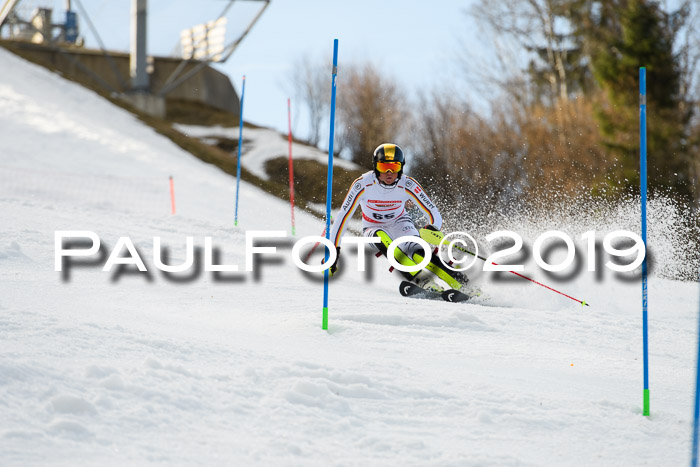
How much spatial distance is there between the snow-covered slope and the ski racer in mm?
435

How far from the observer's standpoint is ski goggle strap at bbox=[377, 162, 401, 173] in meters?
7.66

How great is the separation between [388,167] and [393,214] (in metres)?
0.64

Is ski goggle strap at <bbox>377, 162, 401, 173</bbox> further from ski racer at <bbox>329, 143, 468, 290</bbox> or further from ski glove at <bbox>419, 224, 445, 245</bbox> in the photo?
ski glove at <bbox>419, 224, 445, 245</bbox>

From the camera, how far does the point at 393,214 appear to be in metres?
8.09

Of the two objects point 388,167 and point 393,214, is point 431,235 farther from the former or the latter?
point 388,167

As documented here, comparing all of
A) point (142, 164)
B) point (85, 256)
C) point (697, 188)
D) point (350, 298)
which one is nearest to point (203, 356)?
point (350, 298)

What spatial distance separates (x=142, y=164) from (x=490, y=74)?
1871 cm

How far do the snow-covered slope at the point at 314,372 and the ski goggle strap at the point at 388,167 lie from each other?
1.35 m

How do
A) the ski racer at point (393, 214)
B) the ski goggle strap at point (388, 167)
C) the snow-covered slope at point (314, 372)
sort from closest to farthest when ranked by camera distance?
the snow-covered slope at point (314, 372) → the ski racer at point (393, 214) → the ski goggle strap at point (388, 167)

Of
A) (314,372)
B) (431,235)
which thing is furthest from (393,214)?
(314,372)

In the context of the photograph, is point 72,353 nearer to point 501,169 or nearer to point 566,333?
point 566,333

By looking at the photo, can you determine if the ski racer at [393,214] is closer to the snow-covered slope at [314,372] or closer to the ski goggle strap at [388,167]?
the ski goggle strap at [388,167]

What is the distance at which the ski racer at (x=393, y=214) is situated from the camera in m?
7.54

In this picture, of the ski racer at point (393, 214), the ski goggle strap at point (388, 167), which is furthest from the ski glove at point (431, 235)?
the ski goggle strap at point (388, 167)
